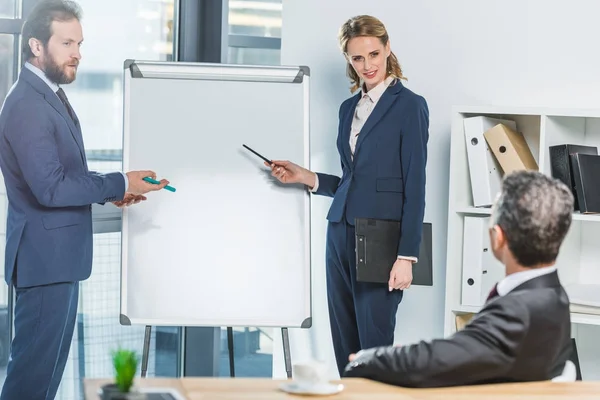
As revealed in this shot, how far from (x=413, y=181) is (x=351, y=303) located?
54 cm

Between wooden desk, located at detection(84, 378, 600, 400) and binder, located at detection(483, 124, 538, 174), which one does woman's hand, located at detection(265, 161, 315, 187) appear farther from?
wooden desk, located at detection(84, 378, 600, 400)

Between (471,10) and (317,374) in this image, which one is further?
(471,10)

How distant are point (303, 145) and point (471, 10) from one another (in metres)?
0.96

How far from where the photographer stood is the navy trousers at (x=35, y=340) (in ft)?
9.05

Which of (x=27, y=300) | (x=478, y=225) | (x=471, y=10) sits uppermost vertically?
(x=471, y=10)

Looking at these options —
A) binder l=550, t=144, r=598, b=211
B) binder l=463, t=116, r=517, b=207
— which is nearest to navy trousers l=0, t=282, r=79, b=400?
binder l=463, t=116, r=517, b=207

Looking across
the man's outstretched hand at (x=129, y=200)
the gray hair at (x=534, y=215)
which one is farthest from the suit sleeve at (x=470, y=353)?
the man's outstretched hand at (x=129, y=200)

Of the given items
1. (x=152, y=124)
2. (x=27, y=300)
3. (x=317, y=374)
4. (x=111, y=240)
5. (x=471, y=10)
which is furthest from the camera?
(x=111, y=240)

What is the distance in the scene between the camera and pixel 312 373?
165 cm

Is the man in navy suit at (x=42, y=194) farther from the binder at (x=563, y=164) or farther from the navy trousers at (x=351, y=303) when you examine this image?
the binder at (x=563, y=164)

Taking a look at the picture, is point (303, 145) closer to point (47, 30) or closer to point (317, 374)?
point (47, 30)

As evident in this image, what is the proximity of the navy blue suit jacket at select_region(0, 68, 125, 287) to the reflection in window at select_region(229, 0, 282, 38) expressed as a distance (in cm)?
160

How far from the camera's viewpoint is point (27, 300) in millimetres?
2766

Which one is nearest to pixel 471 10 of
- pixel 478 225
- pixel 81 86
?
pixel 478 225
